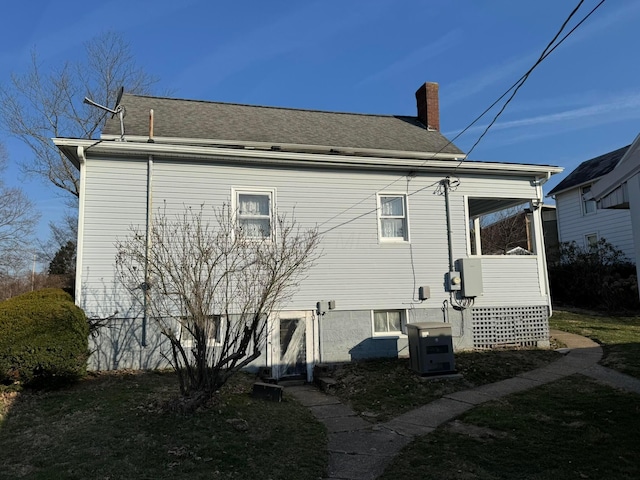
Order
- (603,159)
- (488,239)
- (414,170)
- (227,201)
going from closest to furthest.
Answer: (227,201) < (414,170) < (603,159) < (488,239)

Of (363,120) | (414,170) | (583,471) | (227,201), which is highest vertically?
(363,120)

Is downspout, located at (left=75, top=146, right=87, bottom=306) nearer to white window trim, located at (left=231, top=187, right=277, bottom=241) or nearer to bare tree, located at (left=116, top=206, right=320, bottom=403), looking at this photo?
bare tree, located at (left=116, top=206, right=320, bottom=403)

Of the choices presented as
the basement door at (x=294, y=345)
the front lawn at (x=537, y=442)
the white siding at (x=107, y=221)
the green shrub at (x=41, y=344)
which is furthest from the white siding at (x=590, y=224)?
the green shrub at (x=41, y=344)

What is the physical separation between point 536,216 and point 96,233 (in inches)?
426

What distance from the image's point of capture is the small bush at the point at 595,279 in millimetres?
18047

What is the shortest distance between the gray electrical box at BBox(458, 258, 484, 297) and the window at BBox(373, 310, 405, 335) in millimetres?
1666

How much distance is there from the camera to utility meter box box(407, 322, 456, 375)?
374 inches

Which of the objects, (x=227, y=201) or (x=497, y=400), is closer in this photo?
(x=497, y=400)

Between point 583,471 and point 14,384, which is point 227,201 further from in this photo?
point 583,471

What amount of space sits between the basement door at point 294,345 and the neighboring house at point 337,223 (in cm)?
3

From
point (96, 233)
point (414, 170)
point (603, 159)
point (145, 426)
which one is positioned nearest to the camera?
point (145, 426)

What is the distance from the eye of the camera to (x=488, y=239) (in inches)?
1334

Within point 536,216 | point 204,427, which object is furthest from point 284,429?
point 536,216

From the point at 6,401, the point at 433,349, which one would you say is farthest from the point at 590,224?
the point at 6,401
